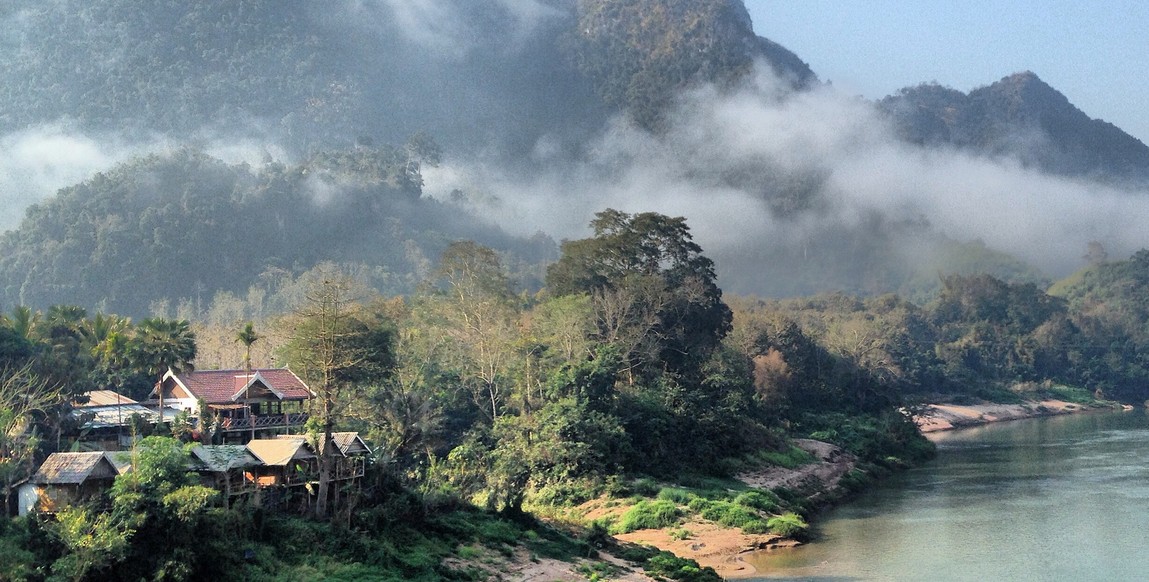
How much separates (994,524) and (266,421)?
31423 mm

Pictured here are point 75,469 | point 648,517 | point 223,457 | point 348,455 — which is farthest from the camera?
point 648,517

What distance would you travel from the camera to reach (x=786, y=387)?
273 feet

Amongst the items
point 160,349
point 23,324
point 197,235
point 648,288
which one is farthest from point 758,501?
point 197,235

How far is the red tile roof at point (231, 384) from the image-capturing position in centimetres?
4606

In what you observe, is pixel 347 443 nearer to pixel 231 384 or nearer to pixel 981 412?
pixel 231 384

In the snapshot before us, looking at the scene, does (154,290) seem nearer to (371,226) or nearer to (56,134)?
(371,226)

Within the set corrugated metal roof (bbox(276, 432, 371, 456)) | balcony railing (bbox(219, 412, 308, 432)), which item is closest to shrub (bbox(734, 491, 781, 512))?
corrugated metal roof (bbox(276, 432, 371, 456))

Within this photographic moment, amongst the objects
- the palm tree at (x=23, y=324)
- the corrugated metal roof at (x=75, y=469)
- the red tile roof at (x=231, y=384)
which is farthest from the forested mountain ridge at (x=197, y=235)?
the corrugated metal roof at (x=75, y=469)

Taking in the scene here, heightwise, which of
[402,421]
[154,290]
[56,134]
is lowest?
[402,421]

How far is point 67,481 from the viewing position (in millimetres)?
32594

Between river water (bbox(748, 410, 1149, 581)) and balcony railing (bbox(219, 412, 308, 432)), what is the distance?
19.4m

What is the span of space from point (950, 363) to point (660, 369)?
73.4m

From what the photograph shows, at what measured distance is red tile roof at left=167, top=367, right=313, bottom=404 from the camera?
46.1m

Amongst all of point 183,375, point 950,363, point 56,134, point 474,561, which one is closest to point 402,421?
point 183,375
